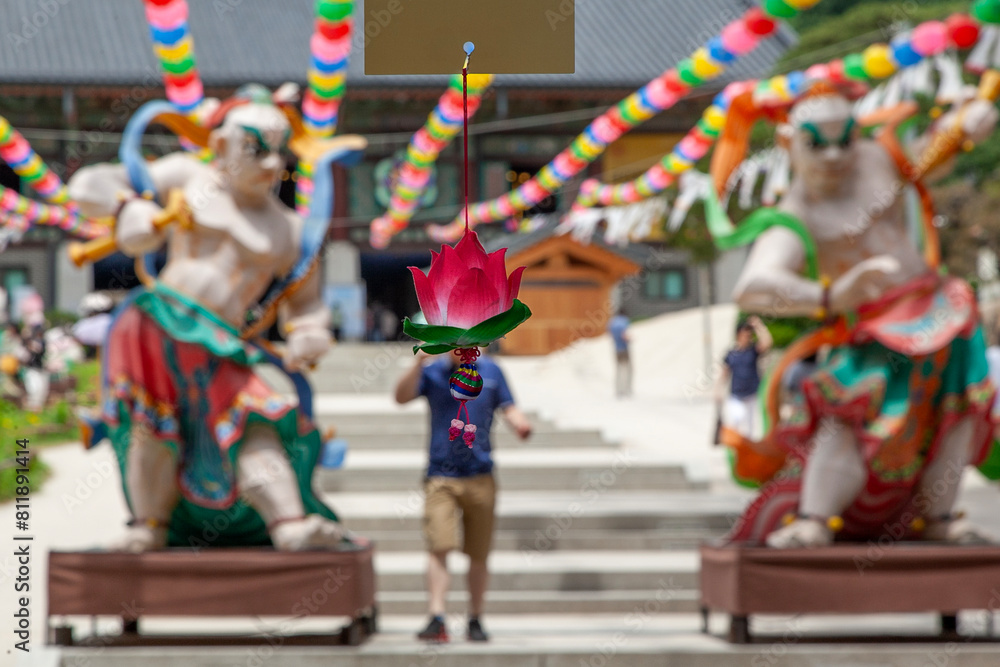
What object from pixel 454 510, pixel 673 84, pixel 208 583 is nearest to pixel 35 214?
pixel 673 84

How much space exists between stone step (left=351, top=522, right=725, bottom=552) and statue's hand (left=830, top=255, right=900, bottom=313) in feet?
9.17

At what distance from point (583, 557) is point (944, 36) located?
3299mm

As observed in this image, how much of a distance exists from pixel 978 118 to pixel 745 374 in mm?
4272

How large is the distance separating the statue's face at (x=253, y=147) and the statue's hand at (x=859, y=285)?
83.1 inches

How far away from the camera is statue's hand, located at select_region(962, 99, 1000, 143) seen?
468 centimetres

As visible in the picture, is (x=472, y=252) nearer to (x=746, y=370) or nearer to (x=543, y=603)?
(x=543, y=603)

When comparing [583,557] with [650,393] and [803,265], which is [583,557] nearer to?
[803,265]

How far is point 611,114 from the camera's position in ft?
29.8

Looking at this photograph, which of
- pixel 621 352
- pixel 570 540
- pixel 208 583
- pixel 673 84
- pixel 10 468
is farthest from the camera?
pixel 621 352

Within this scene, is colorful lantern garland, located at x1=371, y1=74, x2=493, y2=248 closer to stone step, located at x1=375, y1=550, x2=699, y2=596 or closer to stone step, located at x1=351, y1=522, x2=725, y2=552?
stone step, located at x1=351, y1=522, x2=725, y2=552

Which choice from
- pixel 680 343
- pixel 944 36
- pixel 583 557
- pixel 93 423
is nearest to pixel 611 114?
pixel 944 36

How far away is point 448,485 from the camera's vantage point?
16.2 feet

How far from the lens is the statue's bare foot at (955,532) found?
4.79 m

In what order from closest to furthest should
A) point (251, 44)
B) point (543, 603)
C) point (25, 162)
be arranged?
1. point (543, 603)
2. point (25, 162)
3. point (251, 44)
